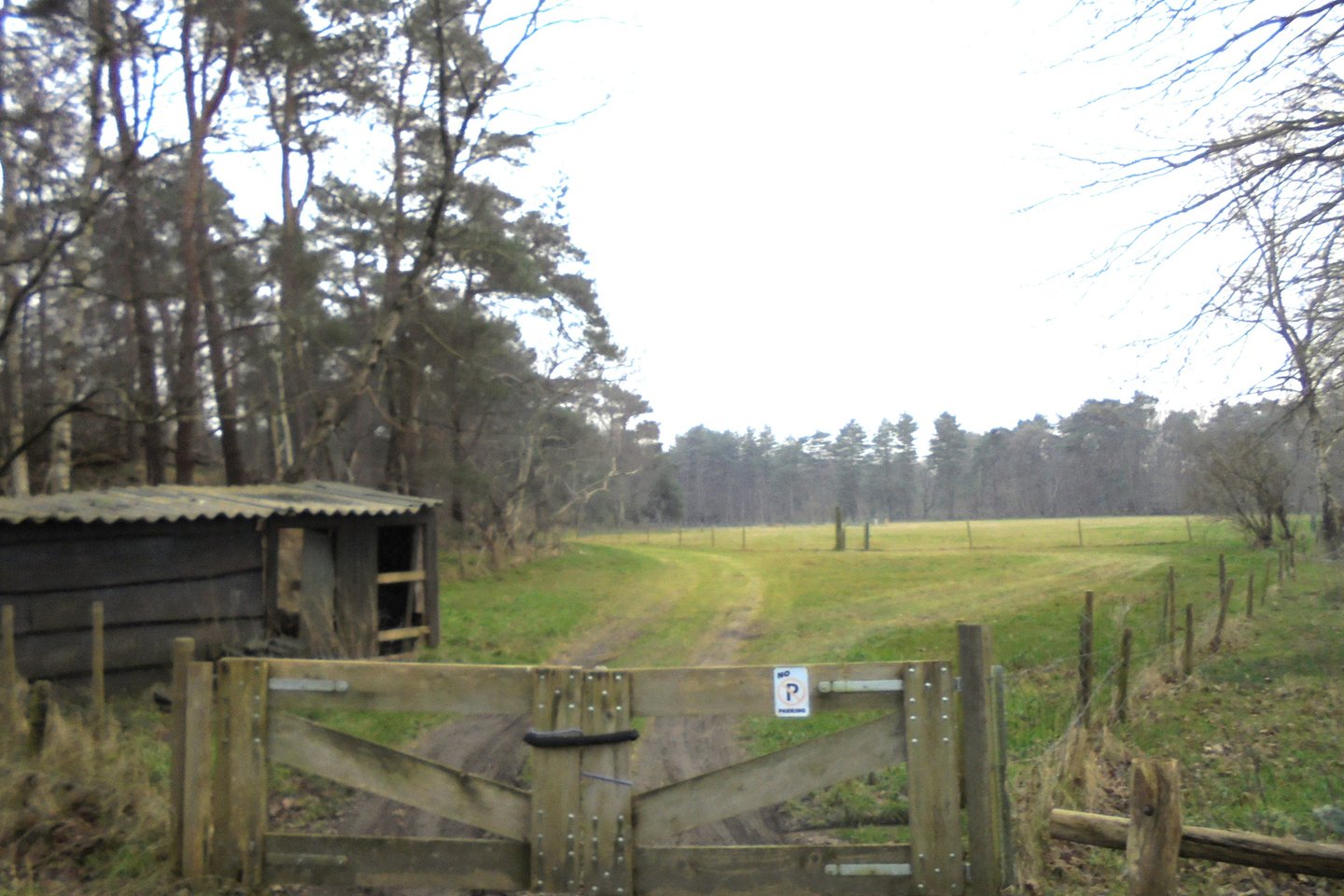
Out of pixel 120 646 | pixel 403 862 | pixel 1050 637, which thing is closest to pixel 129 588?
pixel 120 646

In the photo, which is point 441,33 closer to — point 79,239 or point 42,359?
point 79,239

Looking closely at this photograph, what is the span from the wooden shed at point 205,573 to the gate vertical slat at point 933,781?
8.93m

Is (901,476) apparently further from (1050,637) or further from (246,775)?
(246,775)

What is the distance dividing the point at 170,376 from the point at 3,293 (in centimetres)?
701

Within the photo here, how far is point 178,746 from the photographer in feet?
16.1

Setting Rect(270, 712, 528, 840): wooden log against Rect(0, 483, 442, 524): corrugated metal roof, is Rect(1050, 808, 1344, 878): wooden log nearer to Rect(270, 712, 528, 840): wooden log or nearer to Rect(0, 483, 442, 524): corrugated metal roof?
Rect(270, 712, 528, 840): wooden log

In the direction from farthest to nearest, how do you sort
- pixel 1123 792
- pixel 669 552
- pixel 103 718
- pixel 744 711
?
pixel 669 552, pixel 103 718, pixel 1123 792, pixel 744 711

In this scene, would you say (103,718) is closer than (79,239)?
Yes

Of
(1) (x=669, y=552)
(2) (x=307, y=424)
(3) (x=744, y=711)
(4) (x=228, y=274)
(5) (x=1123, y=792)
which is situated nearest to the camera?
(3) (x=744, y=711)

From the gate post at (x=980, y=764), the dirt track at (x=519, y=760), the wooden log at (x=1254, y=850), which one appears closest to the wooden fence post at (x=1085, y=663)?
the dirt track at (x=519, y=760)

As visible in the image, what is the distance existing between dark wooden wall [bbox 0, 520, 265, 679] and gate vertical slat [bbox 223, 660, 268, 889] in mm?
6825

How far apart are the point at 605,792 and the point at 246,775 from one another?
5.50 feet

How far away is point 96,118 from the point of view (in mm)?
13117

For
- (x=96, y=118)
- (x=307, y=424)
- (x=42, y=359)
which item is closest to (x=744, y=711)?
(x=96, y=118)
